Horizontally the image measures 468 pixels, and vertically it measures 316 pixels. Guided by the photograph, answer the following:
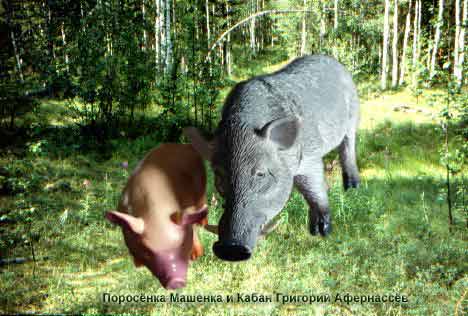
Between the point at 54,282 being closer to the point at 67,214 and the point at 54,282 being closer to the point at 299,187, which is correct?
the point at 67,214

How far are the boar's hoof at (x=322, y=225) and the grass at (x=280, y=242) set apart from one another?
33cm

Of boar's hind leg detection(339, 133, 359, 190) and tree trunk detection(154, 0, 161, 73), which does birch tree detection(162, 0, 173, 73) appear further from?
boar's hind leg detection(339, 133, 359, 190)

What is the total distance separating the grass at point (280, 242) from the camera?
1785mm

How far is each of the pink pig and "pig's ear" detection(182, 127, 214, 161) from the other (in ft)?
0.34

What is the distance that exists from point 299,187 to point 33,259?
5.16 ft

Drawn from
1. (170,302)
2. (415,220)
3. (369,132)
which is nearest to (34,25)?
(170,302)

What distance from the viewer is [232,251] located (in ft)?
2.68

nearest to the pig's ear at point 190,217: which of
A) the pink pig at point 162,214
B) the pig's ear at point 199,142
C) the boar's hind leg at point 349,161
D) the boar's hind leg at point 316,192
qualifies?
the pink pig at point 162,214

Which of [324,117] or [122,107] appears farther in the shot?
[122,107]

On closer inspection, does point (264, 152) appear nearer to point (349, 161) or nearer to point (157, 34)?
point (349, 161)

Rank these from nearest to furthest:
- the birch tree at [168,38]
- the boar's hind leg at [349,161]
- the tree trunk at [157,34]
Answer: the boar's hind leg at [349,161]
the birch tree at [168,38]
the tree trunk at [157,34]

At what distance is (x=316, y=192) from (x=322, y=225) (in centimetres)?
14

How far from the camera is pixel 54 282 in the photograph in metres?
1.87

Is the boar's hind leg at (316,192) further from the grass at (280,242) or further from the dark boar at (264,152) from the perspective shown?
the grass at (280,242)
